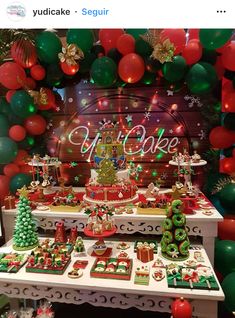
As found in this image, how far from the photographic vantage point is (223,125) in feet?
10.7

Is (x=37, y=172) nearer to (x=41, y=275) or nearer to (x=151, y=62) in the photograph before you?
(x=41, y=275)

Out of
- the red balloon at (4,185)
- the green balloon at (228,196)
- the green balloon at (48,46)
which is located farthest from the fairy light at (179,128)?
the red balloon at (4,185)

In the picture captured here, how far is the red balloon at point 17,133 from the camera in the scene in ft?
11.5

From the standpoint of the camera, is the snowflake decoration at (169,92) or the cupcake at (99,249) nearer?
the cupcake at (99,249)

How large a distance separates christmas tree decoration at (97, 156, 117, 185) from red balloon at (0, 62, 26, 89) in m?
1.35

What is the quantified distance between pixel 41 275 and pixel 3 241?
31.1 inches

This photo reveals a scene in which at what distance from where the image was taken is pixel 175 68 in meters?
2.98

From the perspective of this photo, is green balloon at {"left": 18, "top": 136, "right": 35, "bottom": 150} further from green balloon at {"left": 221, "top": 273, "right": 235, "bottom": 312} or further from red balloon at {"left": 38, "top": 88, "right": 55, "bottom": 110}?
green balloon at {"left": 221, "top": 273, "right": 235, "bottom": 312}

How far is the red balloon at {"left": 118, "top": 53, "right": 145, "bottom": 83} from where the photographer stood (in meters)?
3.05

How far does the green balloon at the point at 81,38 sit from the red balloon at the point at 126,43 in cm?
A: 34

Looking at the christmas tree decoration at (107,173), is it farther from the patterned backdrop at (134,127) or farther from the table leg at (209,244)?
the table leg at (209,244)

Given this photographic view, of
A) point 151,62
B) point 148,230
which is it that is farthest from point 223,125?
point 148,230

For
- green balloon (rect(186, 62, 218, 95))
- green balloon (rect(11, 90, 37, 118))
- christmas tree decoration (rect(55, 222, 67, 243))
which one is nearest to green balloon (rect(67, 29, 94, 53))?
green balloon (rect(11, 90, 37, 118))
